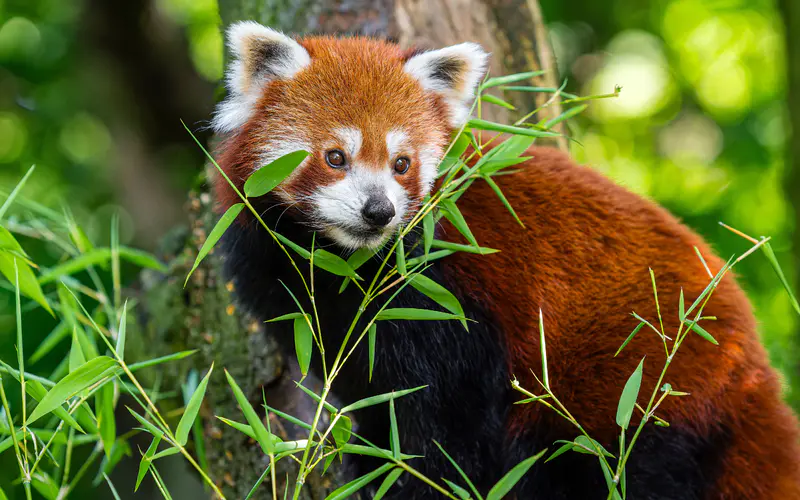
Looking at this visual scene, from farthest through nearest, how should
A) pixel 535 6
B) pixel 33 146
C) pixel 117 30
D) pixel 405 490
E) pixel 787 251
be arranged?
pixel 33 146, pixel 117 30, pixel 787 251, pixel 535 6, pixel 405 490

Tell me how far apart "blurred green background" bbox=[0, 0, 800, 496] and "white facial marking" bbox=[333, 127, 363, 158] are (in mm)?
4258

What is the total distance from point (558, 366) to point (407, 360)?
52 centimetres

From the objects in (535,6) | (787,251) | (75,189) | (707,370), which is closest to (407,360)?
(707,370)

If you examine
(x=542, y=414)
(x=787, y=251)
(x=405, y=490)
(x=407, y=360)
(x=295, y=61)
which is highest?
(x=295, y=61)

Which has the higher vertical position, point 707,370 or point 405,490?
point 707,370

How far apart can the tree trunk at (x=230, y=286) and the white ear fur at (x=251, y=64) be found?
0.80 m

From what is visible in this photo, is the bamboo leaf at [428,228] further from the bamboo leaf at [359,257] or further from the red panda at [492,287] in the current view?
the bamboo leaf at [359,257]

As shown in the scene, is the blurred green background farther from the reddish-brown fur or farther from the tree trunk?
the reddish-brown fur

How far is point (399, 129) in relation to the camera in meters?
2.47

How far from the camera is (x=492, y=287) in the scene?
265cm

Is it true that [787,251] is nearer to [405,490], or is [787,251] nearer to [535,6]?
[535,6]

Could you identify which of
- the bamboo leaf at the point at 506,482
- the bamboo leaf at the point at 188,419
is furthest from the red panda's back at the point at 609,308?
the bamboo leaf at the point at 188,419

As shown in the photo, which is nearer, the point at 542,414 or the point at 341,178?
the point at 341,178

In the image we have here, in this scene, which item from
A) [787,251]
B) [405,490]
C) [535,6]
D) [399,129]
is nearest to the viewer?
[399,129]
